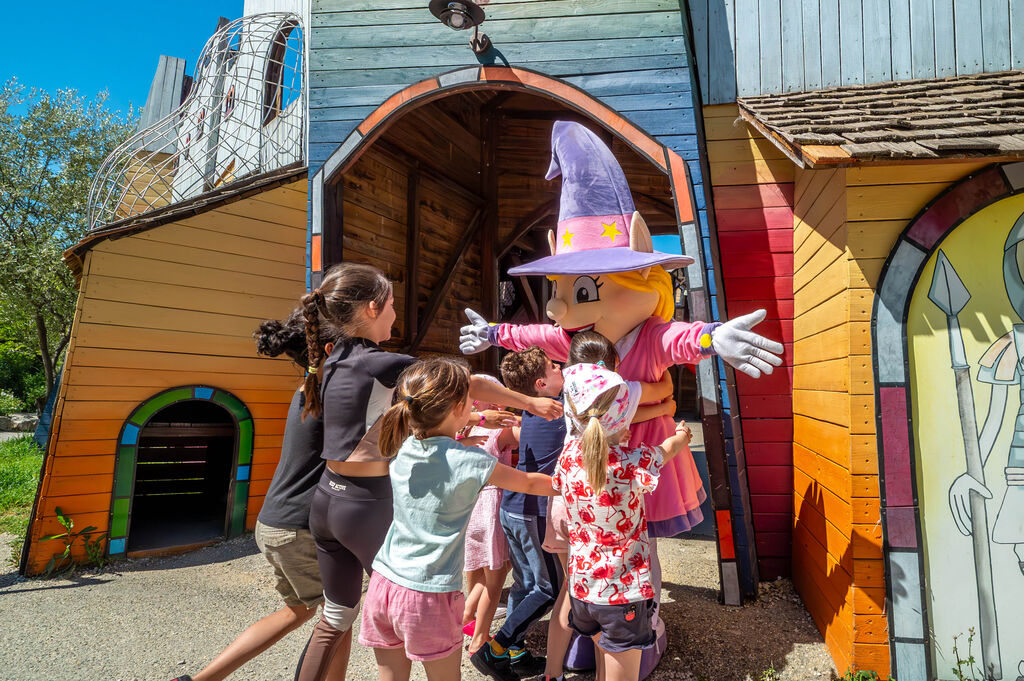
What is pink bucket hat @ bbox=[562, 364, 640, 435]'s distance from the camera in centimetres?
203

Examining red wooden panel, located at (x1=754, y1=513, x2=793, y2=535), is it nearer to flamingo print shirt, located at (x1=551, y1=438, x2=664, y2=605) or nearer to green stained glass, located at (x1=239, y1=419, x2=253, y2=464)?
flamingo print shirt, located at (x1=551, y1=438, x2=664, y2=605)

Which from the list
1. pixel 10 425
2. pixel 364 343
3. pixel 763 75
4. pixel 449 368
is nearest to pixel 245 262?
pixel 364 343

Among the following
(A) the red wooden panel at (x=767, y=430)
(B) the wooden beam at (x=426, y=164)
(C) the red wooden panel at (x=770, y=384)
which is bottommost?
(A) the red wooden panel at (x=767, y=430)

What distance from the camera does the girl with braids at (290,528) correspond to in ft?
7.38

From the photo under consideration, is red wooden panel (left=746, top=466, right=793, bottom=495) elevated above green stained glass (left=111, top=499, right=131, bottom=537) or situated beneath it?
elevated above

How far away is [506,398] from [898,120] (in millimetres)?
2517

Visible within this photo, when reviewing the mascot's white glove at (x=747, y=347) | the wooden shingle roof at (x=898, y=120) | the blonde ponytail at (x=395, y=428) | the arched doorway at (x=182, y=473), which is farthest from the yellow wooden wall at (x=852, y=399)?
the arched doorway at (x=182, y=473)

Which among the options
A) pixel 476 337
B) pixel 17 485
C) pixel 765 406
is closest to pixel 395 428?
pixel 476 337

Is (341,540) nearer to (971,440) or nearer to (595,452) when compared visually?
(595,452)

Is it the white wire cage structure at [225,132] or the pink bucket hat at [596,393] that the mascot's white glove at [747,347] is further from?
the white wire cage structure at [225,132]

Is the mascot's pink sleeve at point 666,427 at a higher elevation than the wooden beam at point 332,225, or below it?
below

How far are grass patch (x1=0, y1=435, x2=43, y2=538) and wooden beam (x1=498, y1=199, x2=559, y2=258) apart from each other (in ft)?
17.6

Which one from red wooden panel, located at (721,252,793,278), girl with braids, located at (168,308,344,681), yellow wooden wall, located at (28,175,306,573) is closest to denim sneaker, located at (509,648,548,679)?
girl with braids, located at (168,308,344,681)

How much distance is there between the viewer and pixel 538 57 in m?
3.91
